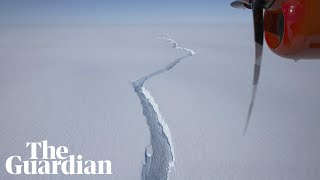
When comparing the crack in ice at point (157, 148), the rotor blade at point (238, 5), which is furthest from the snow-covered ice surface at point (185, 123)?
the rotor blade at point (238, 5)

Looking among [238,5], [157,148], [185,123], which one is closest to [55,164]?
[157,148]

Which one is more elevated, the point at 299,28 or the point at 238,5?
the point at 238,5

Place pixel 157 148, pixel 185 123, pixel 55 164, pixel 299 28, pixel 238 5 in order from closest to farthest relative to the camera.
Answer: pixel 299 28 → pixel 238 5 → pixel 55 164 → pixel 157 148 → pixel 185 123

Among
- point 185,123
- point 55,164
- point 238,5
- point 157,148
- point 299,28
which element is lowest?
point 55,164

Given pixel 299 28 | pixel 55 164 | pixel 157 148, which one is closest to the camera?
pixel 299 28

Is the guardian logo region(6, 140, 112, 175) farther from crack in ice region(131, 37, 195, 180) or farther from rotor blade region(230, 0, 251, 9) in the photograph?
rotor blade region(230, 0, 251, 9)

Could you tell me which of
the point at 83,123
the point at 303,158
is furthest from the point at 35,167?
the point at 303,158

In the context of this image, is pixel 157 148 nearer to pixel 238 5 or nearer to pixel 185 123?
pixel 185 123

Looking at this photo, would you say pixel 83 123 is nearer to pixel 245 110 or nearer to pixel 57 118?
pixel 57 118

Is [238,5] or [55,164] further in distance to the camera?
[55,164]
